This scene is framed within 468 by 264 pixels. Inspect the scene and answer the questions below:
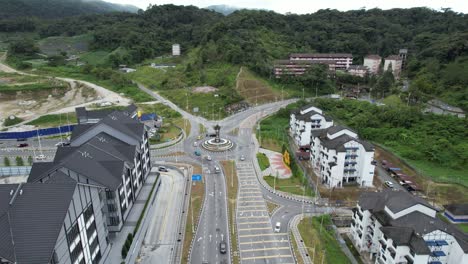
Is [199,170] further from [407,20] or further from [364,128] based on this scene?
[407,20]

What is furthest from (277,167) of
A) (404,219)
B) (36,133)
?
(36,133)

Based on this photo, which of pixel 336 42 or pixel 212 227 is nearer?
pixel 212 227

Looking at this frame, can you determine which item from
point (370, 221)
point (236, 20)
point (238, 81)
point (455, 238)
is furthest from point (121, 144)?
point (236, 20)

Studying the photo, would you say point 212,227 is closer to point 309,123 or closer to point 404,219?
point 404,219

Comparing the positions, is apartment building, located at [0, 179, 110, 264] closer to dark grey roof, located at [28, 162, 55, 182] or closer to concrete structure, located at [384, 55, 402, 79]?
dark grey roof, located at [28, 162, 55, 182]

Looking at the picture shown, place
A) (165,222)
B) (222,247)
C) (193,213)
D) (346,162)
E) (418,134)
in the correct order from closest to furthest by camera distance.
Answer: (222,247) < (165,222) < (193,213) < (346,162) < (418,134)

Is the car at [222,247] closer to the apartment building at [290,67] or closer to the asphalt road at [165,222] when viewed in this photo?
the asphalt road at [165,222]
